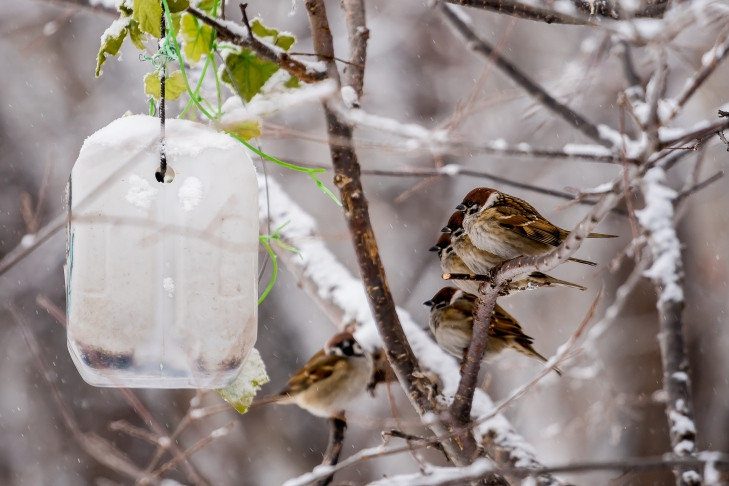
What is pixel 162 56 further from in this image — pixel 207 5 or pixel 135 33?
pixel 207 5

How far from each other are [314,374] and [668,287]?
1.83m

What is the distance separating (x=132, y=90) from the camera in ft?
32.6

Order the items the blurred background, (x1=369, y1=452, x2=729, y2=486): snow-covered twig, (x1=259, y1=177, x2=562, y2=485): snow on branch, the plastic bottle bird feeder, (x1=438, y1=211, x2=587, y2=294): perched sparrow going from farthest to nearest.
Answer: the blurred background < (x1=259, y1=177, x2=562, y2=485): snow on branch < (x1=438, y1=211, x2=587, y2=294): perched sparrow < the plastic bottle bird feeder < (x1=369, y1=452, x2=729, y2=486): snow-covered twig

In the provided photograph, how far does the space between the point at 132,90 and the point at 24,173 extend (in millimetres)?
1412

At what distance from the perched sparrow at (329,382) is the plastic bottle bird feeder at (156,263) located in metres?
2.49

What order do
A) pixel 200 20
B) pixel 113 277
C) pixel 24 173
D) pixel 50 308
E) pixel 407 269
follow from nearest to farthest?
pixel 113 277
pixel 200 20
pixel 50 308
pixel 24 173
pixel 407 269

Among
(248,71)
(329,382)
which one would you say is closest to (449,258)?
(329,382)

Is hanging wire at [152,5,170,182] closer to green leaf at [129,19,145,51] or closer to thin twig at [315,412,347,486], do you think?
green leaf at [129,19,145,51]

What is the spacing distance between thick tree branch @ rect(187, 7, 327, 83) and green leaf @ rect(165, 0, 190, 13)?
56mm

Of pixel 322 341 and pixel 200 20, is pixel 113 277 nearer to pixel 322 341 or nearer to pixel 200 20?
pixel 200 20

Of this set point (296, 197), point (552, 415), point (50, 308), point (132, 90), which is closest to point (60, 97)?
point (132, 90)

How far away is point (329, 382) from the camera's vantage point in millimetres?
4902

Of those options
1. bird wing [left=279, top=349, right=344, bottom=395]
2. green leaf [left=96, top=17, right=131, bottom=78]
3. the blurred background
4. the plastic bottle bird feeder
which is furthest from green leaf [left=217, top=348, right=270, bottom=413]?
the blurred background

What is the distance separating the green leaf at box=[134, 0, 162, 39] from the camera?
2.32m
